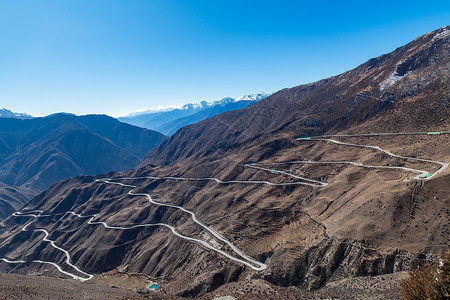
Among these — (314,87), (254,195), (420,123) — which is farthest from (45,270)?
(314,87)

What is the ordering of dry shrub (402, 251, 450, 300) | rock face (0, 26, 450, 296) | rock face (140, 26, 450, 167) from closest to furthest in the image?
dry shrub (402, 251, 450, 300) → rock face (0, 26, 450, 296) → rock face (140, 26, 450, 167)

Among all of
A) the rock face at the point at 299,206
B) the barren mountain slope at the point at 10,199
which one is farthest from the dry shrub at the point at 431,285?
the barren mountain slope at the point at 10,199

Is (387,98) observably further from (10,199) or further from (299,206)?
(10,199)

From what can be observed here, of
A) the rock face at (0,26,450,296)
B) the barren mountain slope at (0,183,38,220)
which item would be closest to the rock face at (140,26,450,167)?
the rock face at (0,26,450,296)

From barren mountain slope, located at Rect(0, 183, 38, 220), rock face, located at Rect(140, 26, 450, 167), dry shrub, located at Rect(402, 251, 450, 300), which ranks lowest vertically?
barren mountain slope, located at Rect(0, 183, 38, 220)

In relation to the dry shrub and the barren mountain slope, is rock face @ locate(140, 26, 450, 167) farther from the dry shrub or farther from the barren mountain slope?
the barren mountain slope

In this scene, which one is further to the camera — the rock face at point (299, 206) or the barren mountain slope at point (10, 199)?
the barren mountain slope at point (10, 199)

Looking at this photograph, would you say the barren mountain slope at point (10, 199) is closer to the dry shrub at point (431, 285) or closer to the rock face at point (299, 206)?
the rock face at point (299, 206)

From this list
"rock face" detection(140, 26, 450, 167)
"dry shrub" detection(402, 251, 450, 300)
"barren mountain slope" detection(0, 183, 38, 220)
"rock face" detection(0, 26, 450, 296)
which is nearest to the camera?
"dry shrub" detection(402, 251, 450, 300)
